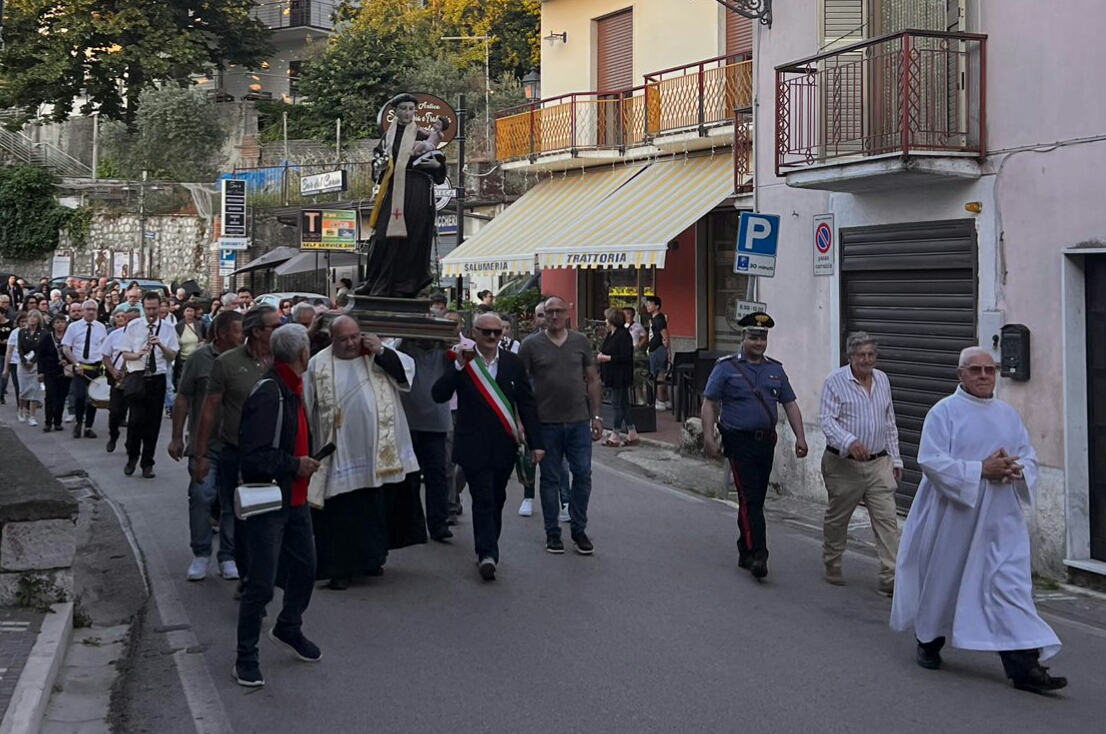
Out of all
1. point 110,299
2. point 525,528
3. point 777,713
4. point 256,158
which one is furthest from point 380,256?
point 256,158

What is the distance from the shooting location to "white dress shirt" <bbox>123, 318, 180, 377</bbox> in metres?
13.8

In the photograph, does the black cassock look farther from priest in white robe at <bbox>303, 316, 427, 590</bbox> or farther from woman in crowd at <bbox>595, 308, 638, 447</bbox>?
woman in crowd at <bbox>595, 308, 638, 447</bbox>

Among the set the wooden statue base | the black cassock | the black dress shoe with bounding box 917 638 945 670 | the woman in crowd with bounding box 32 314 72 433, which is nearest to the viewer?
the black dress shoe with bounding box 917 638 945 670

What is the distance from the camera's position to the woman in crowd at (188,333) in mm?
14672

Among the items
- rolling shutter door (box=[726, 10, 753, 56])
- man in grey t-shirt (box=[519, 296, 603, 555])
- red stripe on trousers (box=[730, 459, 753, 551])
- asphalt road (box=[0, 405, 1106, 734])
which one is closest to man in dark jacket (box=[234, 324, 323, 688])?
asphalt road (box=[0, 405, 1106, 734])

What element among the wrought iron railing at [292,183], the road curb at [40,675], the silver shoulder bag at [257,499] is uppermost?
the wrought iron railing at [292,183]

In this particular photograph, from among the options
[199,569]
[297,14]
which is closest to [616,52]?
[199,569]

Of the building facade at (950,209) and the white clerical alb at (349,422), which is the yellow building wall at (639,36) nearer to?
the building facade at (950,209)

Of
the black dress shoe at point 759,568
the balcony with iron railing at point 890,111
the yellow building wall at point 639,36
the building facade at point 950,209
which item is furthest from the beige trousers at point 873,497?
the yellow building wall at point 639,36

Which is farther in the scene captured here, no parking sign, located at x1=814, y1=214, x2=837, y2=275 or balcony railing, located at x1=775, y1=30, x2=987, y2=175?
no parking sign, located at x1=814, y1=214, x2=837, y2=275

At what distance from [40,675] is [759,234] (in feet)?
28.2

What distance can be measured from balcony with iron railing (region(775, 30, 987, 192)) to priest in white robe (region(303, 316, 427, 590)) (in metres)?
4.97

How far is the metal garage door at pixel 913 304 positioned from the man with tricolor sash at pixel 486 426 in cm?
434

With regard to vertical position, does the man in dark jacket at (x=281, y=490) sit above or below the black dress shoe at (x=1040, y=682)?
above
